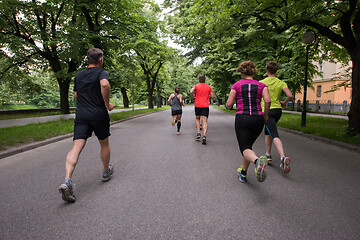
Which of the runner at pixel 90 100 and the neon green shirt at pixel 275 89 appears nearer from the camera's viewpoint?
the runner at pixel 90 100

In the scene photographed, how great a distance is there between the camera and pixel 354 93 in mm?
7078

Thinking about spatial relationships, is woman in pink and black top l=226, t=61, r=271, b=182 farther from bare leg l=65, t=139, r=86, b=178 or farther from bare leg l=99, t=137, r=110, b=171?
bare leg l=65, t=139, r=86, b=178

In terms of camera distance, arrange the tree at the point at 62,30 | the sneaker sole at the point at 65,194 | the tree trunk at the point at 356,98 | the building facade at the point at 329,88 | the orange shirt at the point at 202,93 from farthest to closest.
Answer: the building facade at the point at 329,88, the tree at the point at 62,30, the tree trunk at the point at 356,98, the orange shirt at the point at 202,93, the sneaker sole at the point at 65,194

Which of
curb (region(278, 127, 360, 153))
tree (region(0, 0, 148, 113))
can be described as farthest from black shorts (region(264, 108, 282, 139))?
tree (region(0, 0, 148, 113))

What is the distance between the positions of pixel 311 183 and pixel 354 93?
575 cm

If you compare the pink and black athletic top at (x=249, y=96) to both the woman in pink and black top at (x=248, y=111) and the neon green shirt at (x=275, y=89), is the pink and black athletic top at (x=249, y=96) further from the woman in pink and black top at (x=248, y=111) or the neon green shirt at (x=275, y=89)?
the neon green shirt at (x=275, y=89)

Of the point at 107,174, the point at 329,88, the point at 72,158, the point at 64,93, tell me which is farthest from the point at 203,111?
the point at 329,88

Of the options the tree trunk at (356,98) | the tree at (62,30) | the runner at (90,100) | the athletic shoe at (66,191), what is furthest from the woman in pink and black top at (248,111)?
the tree at (62,30)

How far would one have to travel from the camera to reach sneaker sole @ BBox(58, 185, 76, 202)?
2568mm

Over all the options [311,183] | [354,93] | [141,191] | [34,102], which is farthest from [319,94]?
[34,102]

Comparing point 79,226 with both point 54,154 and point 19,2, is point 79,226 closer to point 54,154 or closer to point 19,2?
point 54,154

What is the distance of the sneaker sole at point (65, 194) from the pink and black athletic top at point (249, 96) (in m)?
2.59

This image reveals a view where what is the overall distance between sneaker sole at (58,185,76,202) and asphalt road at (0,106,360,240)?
0.29 ft

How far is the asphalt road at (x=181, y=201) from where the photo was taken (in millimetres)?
2094
